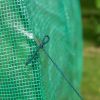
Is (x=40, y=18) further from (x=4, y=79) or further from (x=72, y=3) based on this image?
(x=72, y=3)

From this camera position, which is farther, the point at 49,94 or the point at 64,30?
the point at 64,30

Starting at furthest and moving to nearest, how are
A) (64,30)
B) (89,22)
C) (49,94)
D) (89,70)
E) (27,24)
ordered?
(89,22) < (89,70) < (64,30) < (49,94) < (27,24)

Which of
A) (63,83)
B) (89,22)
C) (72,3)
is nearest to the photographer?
(63,83)

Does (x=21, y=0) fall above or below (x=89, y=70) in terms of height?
above

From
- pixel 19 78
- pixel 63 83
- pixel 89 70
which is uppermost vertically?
pixel 19 78

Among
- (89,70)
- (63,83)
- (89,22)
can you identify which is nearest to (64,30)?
(63,83)

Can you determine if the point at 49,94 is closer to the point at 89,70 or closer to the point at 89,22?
the point at 89,70

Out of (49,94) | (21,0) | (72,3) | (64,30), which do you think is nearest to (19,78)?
(49,94)

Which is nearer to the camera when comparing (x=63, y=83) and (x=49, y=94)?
(x=49, y=94)

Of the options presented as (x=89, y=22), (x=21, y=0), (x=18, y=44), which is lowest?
(x=89, y=22)
